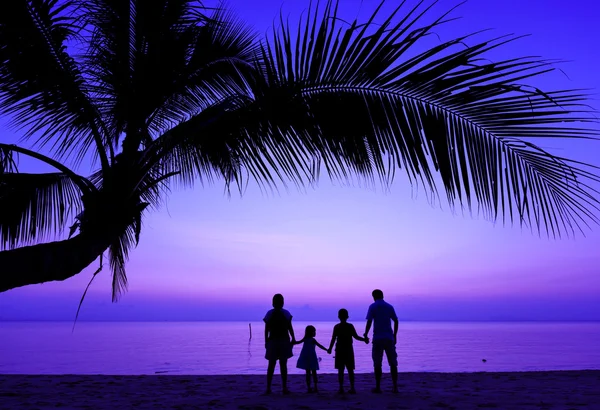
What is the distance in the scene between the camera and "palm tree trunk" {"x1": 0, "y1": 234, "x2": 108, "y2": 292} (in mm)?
2426

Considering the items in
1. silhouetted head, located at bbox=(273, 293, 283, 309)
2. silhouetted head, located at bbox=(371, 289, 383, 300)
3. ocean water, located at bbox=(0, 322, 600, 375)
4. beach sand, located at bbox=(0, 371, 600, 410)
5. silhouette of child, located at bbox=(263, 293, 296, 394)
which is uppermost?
silhouetted head, located at bbox=(371, 289, 383, 300)

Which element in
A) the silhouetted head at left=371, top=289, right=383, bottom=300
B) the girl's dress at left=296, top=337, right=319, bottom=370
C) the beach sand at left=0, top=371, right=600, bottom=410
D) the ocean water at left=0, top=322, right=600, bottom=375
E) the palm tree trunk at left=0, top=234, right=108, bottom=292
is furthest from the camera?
the ocean water at left=0, top=322, right=600, bottom=375

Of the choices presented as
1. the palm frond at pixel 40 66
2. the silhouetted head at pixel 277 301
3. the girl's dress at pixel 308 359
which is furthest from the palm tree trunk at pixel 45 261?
the girl's dress at pixel 308 359

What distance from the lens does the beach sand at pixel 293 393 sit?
7.50m

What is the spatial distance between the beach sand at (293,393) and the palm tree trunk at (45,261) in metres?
5.04

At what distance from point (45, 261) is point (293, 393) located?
7148mm

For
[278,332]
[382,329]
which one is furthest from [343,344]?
[278,332]

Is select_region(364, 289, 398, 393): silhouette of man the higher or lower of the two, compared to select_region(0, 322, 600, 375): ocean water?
higher

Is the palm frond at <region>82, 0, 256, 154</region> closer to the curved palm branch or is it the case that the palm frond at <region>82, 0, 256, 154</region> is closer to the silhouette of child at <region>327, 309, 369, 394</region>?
the curved palm branch

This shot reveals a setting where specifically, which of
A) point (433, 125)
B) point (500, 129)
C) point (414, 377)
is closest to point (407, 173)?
point (433, 125)

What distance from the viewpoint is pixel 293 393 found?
898 centimetres

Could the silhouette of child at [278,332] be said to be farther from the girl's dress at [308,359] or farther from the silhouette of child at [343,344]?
the silhouette of child at [343,344]

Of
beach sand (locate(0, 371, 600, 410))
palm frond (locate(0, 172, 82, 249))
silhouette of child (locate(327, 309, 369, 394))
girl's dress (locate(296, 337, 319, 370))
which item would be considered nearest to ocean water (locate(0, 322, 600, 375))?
beach sand (locate(0, 371, 600, 410))

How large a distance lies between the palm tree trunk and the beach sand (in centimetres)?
504
